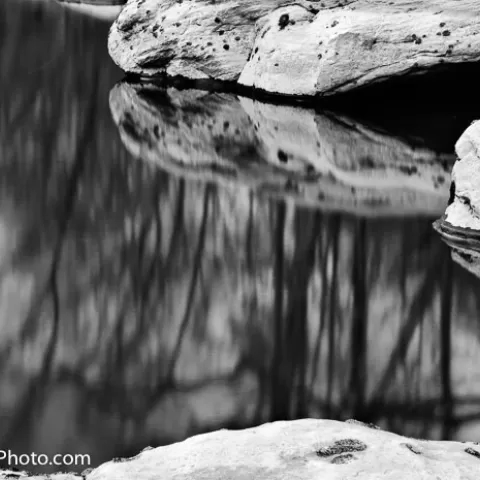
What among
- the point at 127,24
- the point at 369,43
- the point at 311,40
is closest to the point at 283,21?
the point at 311,40

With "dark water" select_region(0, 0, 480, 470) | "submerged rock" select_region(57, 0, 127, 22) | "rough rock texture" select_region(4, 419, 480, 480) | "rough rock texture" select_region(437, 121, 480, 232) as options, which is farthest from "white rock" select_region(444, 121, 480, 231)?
"submerged rock" select_region(57, 0, 127, 22)

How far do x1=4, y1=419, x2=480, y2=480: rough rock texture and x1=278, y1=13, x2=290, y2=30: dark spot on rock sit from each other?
8.65 m

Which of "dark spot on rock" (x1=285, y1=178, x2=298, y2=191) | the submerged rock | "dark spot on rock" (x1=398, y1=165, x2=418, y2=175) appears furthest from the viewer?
the submerged rock

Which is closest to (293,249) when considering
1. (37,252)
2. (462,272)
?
(462,272)

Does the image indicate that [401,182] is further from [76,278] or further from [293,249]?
[76,278]

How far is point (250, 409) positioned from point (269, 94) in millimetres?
7866

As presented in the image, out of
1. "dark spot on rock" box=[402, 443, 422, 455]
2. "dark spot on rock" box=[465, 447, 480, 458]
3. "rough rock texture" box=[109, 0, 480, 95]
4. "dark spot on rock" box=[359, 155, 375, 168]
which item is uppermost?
"rough rock texture" box=[109, 0, 480, 95]

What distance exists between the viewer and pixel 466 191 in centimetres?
576

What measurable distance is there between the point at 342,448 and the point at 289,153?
5.61 metres

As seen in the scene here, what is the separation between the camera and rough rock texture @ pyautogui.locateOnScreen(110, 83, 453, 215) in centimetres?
693

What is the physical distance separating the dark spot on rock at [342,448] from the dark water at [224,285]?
0.72 meters

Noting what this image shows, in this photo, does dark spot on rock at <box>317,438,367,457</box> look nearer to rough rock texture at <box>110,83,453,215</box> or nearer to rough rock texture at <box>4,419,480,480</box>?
rough rock texture at <box>4,419,480,480</box>

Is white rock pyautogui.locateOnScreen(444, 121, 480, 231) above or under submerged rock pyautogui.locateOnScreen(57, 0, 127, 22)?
under

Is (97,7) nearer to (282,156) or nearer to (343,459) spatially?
(282,156)
